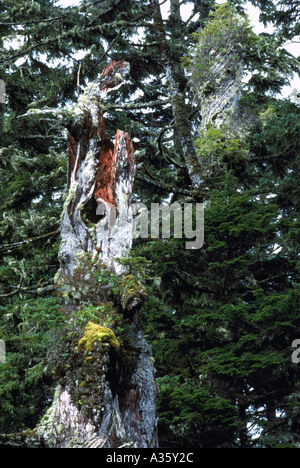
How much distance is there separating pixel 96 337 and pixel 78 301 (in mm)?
904

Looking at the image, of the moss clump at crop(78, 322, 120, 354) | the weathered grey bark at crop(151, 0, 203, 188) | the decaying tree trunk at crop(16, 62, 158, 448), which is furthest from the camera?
the weathered grey bark at crop(151, 0, 203, 188)

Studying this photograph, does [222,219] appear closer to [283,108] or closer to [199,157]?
[199,157]

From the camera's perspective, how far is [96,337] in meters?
4.86

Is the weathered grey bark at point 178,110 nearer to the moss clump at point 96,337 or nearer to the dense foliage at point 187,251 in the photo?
the dense foliage at point 187,251

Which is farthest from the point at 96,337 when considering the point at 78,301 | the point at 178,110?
the point at 178,110

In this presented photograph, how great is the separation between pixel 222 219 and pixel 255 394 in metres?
2.83

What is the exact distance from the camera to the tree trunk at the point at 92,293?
4.57 metres

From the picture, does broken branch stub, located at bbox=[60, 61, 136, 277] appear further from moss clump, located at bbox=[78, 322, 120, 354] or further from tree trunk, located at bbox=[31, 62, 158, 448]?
moss clump, located at bbox=[78, 322, 120, 354]

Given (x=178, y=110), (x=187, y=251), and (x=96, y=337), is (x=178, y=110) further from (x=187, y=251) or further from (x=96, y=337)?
(x=96, y=337)

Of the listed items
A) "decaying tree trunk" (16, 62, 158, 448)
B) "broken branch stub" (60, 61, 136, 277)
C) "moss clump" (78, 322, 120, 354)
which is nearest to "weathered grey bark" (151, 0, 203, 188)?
"decaying tree trunk" (16, 62, 158, 448)

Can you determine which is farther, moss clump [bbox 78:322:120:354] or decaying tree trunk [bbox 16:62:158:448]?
moss clump [bbox 78:322:120:354]

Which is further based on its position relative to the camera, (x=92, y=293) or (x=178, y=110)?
(x=178, y=110)

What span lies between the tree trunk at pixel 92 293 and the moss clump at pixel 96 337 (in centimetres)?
3

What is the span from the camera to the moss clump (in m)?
4.83
